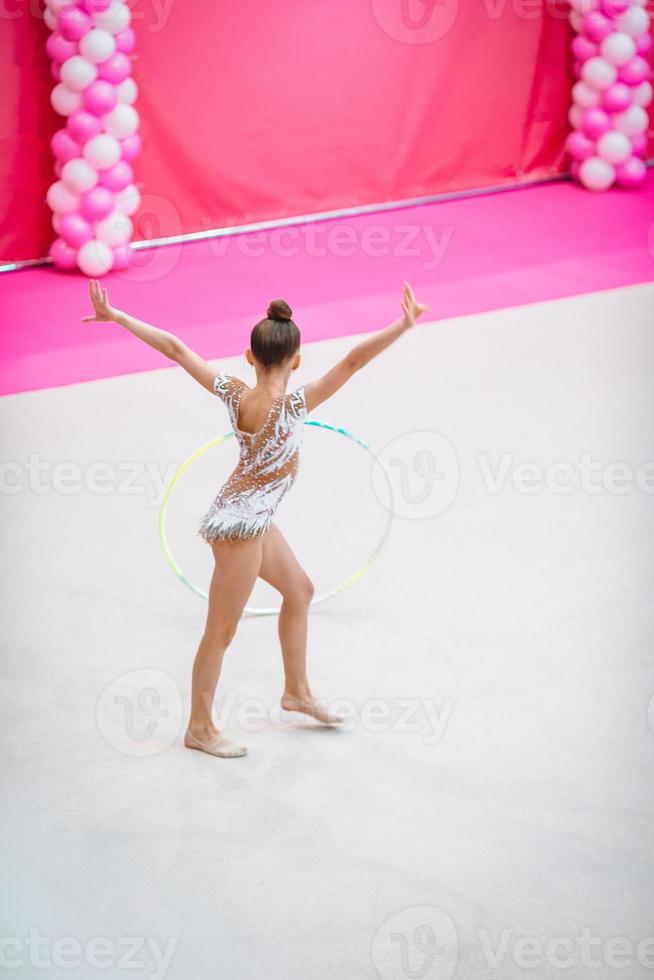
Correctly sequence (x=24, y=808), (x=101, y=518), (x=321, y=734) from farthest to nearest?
(x=101, y=518)
(x=321, y=734)
(x=24, y=808)

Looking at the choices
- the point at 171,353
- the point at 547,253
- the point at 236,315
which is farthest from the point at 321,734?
the point at 547,253

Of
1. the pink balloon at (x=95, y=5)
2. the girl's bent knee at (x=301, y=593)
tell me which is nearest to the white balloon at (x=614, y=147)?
the pink balloon at (x=95, y=5)

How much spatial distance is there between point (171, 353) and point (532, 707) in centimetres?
157

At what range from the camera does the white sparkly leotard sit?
3.47 metres

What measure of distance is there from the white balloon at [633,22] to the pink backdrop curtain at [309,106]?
23.3 inches

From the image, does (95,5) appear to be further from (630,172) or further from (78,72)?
(630,172)

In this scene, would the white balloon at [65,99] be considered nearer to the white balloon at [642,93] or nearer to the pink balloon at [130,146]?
the pink balloon at [130,146]

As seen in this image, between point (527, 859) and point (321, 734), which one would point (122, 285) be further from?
point (527, 859)

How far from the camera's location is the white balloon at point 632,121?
8789 mm

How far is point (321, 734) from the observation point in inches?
152

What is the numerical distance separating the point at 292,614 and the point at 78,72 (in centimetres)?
459

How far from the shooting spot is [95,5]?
7117 mm

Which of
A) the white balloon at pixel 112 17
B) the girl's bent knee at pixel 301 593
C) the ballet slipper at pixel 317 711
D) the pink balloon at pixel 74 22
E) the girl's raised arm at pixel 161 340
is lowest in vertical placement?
the ballet slipper at pixel 317 711

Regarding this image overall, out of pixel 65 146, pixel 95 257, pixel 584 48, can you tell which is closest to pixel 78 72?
pixel 65 146
